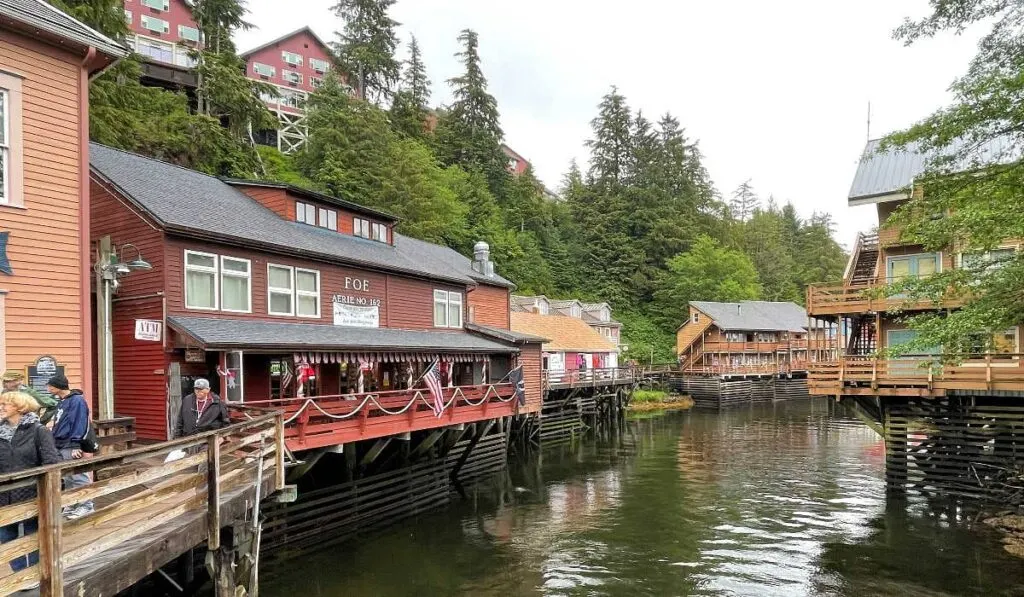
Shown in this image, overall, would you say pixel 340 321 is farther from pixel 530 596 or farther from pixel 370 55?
pixel 370 55

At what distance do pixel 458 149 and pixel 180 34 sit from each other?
26.8m

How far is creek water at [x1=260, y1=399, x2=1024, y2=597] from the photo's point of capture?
13.6m

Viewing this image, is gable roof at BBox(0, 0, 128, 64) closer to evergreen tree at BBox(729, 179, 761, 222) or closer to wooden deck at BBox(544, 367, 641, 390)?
wooden deck at BBox(544, 367, 641, 390)

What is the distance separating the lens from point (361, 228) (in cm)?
2303

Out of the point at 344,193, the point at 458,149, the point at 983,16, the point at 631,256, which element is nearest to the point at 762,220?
the point at 631,256

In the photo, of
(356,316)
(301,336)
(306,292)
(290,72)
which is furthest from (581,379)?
(290,72)

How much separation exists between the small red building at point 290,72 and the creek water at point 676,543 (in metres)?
41.0

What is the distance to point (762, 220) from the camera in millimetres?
91250

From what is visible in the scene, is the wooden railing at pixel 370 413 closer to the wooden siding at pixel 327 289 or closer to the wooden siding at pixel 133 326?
the wooden siding at pixel 133 326

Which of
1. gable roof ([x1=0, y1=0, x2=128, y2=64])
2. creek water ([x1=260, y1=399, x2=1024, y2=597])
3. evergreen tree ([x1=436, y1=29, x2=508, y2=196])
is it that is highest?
evergreen tree ([x1=436, y1=29, x2=508, y2=196])

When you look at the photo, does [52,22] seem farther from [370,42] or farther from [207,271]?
[370,42]

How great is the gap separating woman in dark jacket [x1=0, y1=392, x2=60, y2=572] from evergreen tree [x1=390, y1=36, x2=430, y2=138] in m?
52.6

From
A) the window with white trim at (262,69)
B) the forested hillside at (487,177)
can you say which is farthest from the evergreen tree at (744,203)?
the window with white trim at (262,69)

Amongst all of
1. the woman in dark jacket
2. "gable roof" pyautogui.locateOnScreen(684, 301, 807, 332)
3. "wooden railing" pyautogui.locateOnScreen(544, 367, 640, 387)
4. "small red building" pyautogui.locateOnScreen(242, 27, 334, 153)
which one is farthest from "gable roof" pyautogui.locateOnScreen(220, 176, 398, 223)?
"gable roof" pyautogui.locateOnScreen(684, 301, 807, 332)
